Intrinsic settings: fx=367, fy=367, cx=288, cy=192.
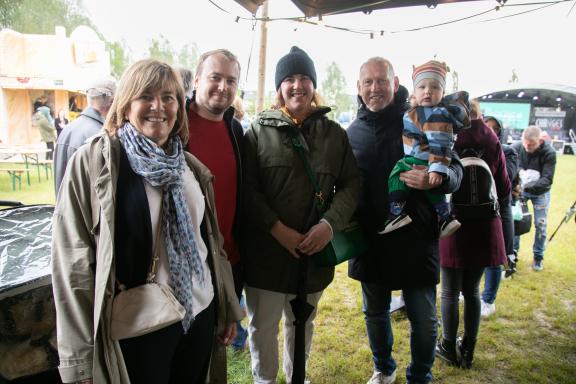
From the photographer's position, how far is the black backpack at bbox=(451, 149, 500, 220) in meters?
2.51

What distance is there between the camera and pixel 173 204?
1.47m

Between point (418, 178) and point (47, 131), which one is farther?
point (47, 131)

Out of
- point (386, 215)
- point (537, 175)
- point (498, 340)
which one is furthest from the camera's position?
point (537, 175)

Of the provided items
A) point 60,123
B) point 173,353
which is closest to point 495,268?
point 173,353

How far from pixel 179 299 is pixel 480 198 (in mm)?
2136

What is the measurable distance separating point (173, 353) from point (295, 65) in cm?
165

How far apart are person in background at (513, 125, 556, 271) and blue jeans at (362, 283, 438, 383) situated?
3.60 m

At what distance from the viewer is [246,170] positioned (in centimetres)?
217

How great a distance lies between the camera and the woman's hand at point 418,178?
6.82ft

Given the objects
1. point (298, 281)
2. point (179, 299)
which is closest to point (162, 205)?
point (179, 299)

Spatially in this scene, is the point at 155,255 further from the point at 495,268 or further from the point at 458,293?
the point at 495,268

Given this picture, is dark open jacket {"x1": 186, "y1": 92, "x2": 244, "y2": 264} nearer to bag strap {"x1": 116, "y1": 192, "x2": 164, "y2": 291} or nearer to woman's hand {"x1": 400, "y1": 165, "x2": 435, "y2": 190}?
bag strap {"x1": 116, "y1": 192, "x2": 164, "y2": 291}

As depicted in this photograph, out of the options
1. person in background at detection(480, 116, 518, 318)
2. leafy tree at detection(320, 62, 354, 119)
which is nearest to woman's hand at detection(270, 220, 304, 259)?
person in background at detection(480, 116, 518, 318)

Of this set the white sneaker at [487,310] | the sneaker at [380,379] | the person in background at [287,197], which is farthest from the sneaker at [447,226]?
the white sneaker at [487,310]
